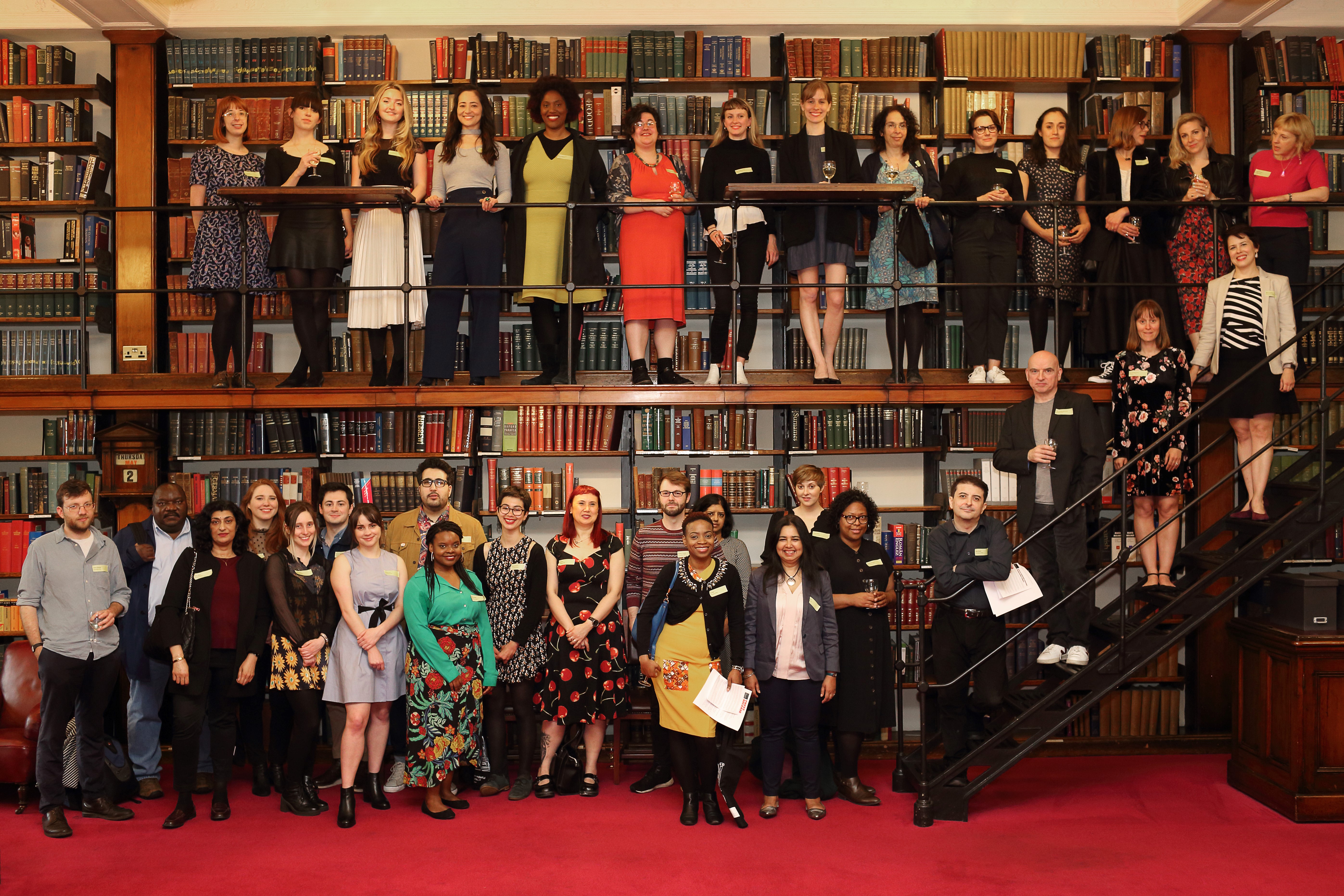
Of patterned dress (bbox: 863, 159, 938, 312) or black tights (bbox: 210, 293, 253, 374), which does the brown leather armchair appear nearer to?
black tights (bbox: 210, 293, 253, 374)

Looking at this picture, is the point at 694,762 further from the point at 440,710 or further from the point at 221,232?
the point at 221,232

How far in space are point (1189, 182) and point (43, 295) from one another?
6.78 metres

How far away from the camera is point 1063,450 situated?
4.92 meters

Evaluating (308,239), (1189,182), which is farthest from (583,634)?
(1189,182)

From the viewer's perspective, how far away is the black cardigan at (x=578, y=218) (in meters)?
5.54

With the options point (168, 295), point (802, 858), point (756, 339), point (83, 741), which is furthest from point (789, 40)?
point (83, 741)

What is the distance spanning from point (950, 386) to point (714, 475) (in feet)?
4.58

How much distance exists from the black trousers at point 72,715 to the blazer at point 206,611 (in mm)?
302

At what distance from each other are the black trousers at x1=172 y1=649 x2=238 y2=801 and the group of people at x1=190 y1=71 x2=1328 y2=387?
1736mm

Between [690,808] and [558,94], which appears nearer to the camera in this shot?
[690,808]

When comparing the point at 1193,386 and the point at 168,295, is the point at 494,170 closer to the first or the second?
the point at 168,295

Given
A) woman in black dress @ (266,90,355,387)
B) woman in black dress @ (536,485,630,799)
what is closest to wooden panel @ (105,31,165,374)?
woman in black dress @ (266,90,355,387)

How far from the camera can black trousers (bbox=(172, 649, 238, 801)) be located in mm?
4387

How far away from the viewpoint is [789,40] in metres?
6.52
